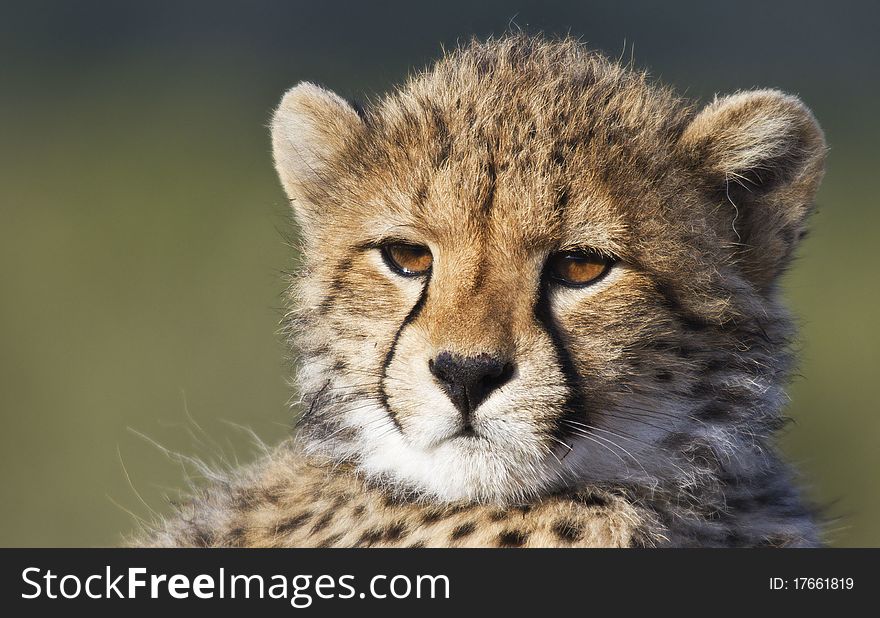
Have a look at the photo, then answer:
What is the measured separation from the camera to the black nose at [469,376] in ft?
7.73

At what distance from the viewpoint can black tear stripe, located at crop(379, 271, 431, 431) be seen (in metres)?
2.55

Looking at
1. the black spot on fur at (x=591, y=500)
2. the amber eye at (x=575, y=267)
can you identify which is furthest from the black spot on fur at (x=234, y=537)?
the amber eye at (x=575, y=267)

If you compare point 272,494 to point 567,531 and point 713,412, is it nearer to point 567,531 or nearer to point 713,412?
point 567,531

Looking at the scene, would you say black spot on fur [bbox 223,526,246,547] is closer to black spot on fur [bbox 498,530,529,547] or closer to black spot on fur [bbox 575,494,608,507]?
black spot on fur [bbox 498,530,529,547]

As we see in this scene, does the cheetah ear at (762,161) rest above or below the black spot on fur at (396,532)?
above

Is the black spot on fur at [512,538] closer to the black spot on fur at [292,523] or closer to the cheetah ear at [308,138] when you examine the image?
the black spot on fur at [292,523]

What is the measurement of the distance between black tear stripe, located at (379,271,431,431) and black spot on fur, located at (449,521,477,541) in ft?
0.75

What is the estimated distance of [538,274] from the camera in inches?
98.5

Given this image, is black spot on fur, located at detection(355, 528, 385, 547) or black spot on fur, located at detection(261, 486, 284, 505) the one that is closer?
black spot on fur, located at detection(355, 528, 385, 547)

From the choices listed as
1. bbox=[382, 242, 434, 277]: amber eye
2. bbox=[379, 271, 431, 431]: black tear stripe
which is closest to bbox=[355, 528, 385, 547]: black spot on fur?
bbox=[379, 271, 431, 431]: black tear stripe

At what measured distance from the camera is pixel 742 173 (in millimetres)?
2814

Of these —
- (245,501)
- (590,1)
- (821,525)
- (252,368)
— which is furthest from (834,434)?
(590,1)

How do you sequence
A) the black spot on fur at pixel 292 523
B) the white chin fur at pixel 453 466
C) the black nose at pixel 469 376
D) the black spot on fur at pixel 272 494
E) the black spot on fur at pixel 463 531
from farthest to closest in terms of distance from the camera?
1. the black spot on fur at pixel 272 494
2. the black spot on fur at pixel 292 523
3. the black spot on fur at pixel 463 531
4. the white chin fur at pixel 453 466
5. the black nose at pixel 469 376

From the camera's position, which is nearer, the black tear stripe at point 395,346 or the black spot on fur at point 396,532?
the black tear stripe at point 395,346
